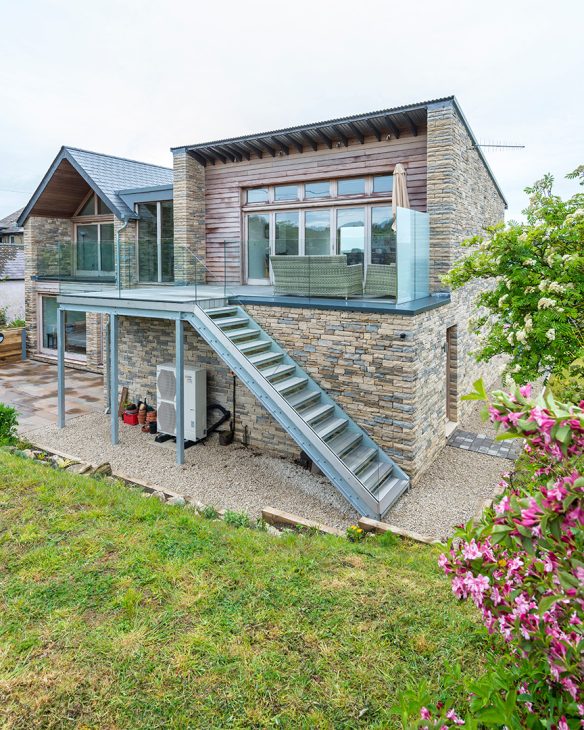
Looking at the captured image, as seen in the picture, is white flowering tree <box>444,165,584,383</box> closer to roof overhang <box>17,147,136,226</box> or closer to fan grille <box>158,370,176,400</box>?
fan grille <box>158,370,176,400</box>

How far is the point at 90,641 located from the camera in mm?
3520

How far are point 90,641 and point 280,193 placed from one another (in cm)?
1043

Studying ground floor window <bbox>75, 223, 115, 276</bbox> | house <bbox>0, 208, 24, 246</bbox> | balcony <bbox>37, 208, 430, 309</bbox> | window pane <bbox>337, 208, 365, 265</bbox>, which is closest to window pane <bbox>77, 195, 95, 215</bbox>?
ground floor window <bbox>75, 223, 115, 276</bbox>

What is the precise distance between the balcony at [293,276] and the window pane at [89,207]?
21.9 feet

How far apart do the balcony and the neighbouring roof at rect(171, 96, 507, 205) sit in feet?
6.46

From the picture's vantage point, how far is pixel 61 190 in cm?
1773

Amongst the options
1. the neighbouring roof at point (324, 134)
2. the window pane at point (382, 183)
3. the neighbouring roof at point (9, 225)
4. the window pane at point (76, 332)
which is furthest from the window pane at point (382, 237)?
the neighbouring roof at point (9, 225)

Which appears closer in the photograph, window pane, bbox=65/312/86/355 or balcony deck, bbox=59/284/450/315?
balcony deck, bbox=59/284/450/315

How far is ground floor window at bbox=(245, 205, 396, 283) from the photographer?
10609 mm

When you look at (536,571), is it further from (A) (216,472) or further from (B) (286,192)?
(B) (286,192)

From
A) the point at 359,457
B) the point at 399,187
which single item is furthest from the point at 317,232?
the point at 359,457

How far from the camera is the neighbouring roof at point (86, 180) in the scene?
15.3 metres

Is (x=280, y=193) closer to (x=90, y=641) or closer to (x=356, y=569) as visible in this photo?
(x=356, y=569)

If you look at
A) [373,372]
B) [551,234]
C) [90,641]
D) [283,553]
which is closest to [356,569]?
[283,553]
